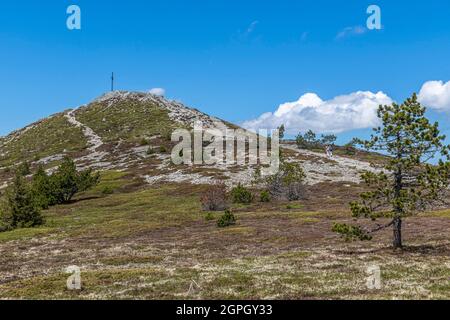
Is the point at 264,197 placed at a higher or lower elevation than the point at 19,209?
higher

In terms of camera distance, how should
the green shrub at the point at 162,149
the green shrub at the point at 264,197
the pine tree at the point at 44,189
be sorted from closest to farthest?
the green shrub at the point at 264,197 < the pine tree at the point at 44,189 < the green shrub at the point at 162,149

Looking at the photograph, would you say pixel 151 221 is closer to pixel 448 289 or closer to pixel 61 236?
pixel 61 236

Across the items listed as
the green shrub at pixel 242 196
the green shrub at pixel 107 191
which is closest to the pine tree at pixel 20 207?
the green shrub at pixel 242 196

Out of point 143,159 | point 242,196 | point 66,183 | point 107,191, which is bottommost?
point 242,196

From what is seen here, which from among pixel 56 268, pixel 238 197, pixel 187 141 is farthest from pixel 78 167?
pixel 56 268

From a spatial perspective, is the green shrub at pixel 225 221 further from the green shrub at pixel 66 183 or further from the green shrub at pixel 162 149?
the green shrub at pixel 162 149

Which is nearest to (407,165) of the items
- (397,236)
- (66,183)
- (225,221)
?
(397,236)

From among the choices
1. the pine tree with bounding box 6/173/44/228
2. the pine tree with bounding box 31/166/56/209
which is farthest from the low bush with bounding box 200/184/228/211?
the pine tree with bounding box 31/166/56/209

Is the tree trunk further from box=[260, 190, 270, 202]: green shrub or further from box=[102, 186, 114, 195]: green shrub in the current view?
box=[102, 186, 114, 195]: green shrub

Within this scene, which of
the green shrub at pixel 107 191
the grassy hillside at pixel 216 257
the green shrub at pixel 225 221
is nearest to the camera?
the grassy hillside at pixel 216 257

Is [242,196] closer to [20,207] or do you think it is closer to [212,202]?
[212,202]

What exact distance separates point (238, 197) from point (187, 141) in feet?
256

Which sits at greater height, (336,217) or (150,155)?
(150,155)

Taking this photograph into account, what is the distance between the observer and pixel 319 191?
3654 inches
